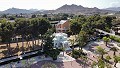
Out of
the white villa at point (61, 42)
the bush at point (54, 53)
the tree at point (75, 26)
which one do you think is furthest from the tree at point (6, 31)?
the tree at point (75, 26)

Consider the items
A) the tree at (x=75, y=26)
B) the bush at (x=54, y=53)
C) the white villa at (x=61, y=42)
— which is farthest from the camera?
the tree at (x=75, y=26)

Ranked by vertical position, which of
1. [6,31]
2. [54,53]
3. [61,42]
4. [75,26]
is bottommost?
[54,53]

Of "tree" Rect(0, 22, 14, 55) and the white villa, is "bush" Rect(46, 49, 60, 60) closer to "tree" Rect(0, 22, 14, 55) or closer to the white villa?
the white villa

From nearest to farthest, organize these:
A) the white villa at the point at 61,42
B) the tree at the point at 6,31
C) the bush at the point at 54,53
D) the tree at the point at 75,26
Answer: the bush at the point at 54,53
the tree at the point at 6,31
the white villa at the point at 61,42
the tree at the point at 75,26

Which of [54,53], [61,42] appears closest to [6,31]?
[54,53]

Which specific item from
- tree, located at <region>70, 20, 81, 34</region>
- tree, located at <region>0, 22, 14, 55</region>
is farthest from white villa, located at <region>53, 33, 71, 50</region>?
tree, located at <region>0, 22, 14, 55</region>

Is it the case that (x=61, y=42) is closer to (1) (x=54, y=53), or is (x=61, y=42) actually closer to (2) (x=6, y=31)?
(1) (x=54, y=53)

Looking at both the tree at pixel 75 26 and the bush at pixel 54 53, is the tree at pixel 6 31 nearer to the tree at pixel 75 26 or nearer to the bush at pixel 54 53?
the bush at pixel 54 53

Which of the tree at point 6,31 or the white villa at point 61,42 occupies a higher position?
the tree at point 6,31

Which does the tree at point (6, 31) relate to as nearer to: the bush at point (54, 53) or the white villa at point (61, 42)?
the bush at point (54, 53)

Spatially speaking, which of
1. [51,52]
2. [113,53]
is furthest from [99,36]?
[51,52]

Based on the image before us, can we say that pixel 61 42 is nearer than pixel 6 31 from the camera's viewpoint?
No

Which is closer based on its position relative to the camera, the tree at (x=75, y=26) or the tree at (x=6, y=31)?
the tree at (x=6, y=31)

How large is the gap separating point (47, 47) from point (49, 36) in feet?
9.44
